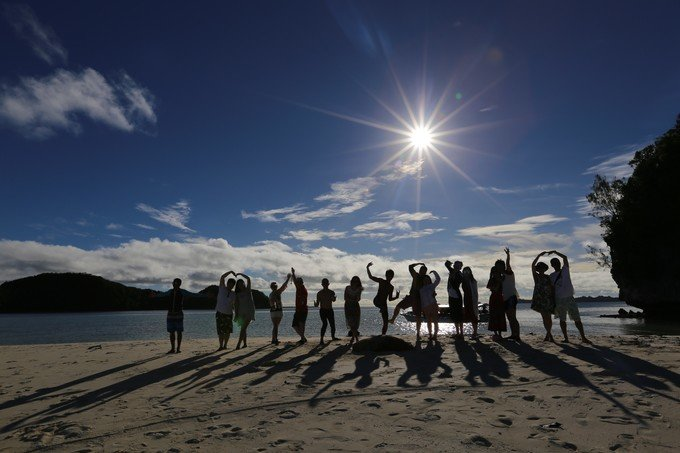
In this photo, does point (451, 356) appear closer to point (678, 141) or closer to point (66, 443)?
point (66, 443)

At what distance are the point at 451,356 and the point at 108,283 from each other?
7829 inches

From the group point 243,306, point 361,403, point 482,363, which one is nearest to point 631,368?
point 482,363

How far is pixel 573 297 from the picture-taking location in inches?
412

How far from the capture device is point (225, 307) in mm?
12156

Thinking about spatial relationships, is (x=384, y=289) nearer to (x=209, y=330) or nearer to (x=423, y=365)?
(x=423, y=365)

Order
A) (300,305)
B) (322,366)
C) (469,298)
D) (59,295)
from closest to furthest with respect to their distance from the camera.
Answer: (322,366)
(469,298)
(300,305)
(59,295)

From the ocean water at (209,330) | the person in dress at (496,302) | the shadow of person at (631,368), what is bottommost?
the ocean water at (209,330)

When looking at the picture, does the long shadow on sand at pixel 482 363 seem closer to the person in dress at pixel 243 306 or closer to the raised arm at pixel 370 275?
the raised arm at pixel 370 275

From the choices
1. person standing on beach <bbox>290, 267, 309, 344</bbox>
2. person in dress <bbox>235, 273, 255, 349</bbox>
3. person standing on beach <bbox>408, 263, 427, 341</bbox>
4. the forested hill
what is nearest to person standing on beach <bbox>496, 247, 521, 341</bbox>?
person standing on beach <bbox>408, 263, 427, 341</bbox>

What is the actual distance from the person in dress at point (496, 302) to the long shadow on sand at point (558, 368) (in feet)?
3.87

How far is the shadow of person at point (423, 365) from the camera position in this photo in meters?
6.84

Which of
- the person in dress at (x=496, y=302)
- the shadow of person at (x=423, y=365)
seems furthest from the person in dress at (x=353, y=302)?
the person in dress at (x=496, y=302)

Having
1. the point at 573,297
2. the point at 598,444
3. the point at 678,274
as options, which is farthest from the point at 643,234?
the point at 598,444

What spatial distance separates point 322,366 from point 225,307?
16.1ft
